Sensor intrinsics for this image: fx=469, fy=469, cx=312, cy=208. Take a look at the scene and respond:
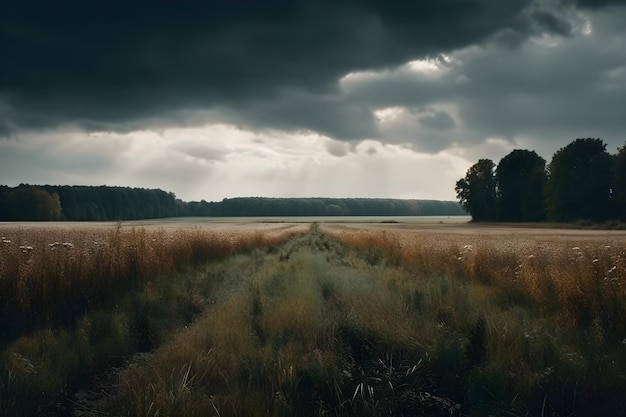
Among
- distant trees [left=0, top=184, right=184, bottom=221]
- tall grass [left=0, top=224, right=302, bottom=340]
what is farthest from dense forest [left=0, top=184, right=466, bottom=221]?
tall grass [left=0, top=224, right=302, bottom=340]

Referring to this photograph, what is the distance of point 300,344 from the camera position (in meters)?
6.48

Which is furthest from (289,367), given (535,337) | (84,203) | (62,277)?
(84,203)

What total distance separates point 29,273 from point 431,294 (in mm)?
7944

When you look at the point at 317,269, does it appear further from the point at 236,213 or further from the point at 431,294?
the point at 236,213

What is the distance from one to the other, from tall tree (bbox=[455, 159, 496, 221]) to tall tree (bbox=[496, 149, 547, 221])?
4.03 meters

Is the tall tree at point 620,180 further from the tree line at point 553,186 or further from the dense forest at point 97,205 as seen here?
the dense forest at point 97,205

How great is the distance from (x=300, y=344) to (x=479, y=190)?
324 feet

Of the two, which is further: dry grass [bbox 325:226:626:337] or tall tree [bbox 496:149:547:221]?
tall tree [bbox 496:149:547:221]

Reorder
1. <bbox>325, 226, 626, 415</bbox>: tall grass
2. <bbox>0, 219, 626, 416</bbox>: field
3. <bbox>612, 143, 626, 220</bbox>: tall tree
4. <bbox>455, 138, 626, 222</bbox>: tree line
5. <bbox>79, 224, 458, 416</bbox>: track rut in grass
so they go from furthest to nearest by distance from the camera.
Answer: <bbox>455, 138, 626, 222</bbox>: tree line → <bbox>612, 143, 626, 220</bbox>: tall tree → <bbox>325, 226, 626, 415</bbox>: tall grass → <bbox>0, 219, 626, 416</bbox>: field → <bbox>79, 224, 458, 416</bbox>: track rut in grass

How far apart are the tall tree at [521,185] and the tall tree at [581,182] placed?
1350 cm

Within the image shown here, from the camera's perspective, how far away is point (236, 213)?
194375 mm

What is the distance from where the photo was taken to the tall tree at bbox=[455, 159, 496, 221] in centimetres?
9631

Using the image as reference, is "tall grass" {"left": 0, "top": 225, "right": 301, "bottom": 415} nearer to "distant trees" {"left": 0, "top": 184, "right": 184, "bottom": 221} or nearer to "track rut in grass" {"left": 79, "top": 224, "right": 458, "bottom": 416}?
"track rut in grass" {"left": 79, "top": 224, "right": 458, "bottom": 416}

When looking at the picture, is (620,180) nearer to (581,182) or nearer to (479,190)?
(581,182)
